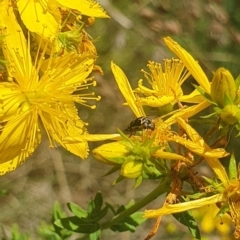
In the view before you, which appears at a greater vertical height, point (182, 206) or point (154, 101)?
point (154, 101)

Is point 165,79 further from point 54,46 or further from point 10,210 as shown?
point 10,210

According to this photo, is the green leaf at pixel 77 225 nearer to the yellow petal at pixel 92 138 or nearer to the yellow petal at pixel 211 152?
the yellow petal at pixel 92 138

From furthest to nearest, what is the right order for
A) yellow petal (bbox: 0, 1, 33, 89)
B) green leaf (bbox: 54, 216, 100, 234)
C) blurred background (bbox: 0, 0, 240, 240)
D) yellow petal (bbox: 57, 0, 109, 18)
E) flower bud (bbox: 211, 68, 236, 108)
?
blurred background (bbox: 0, 0, 240, 240) < green leaf (bbox: 54, 216, 100, 234) < yellow petal (bbox: 57, 0, 109, 18) < yellow petal (bbox: 0, 1, 33, 89) < flower bud (bbox: 211, 68, 236, 108)

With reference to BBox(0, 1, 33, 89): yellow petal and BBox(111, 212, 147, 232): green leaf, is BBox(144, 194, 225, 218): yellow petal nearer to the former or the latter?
BBox(111, 212, 147, 232): green leaf

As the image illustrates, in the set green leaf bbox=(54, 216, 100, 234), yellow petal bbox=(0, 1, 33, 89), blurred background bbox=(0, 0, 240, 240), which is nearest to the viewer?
yellow petal bbox=(0, 1, 33, 89)

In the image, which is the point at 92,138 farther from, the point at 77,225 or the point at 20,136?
the point at 77,225

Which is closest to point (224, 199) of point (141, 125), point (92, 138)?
point (141, 125)

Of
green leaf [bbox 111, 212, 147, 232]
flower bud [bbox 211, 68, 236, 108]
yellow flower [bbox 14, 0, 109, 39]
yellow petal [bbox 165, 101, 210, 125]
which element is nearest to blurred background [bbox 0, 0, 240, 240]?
green leaf [bbox 111, 212, 147, 232]
